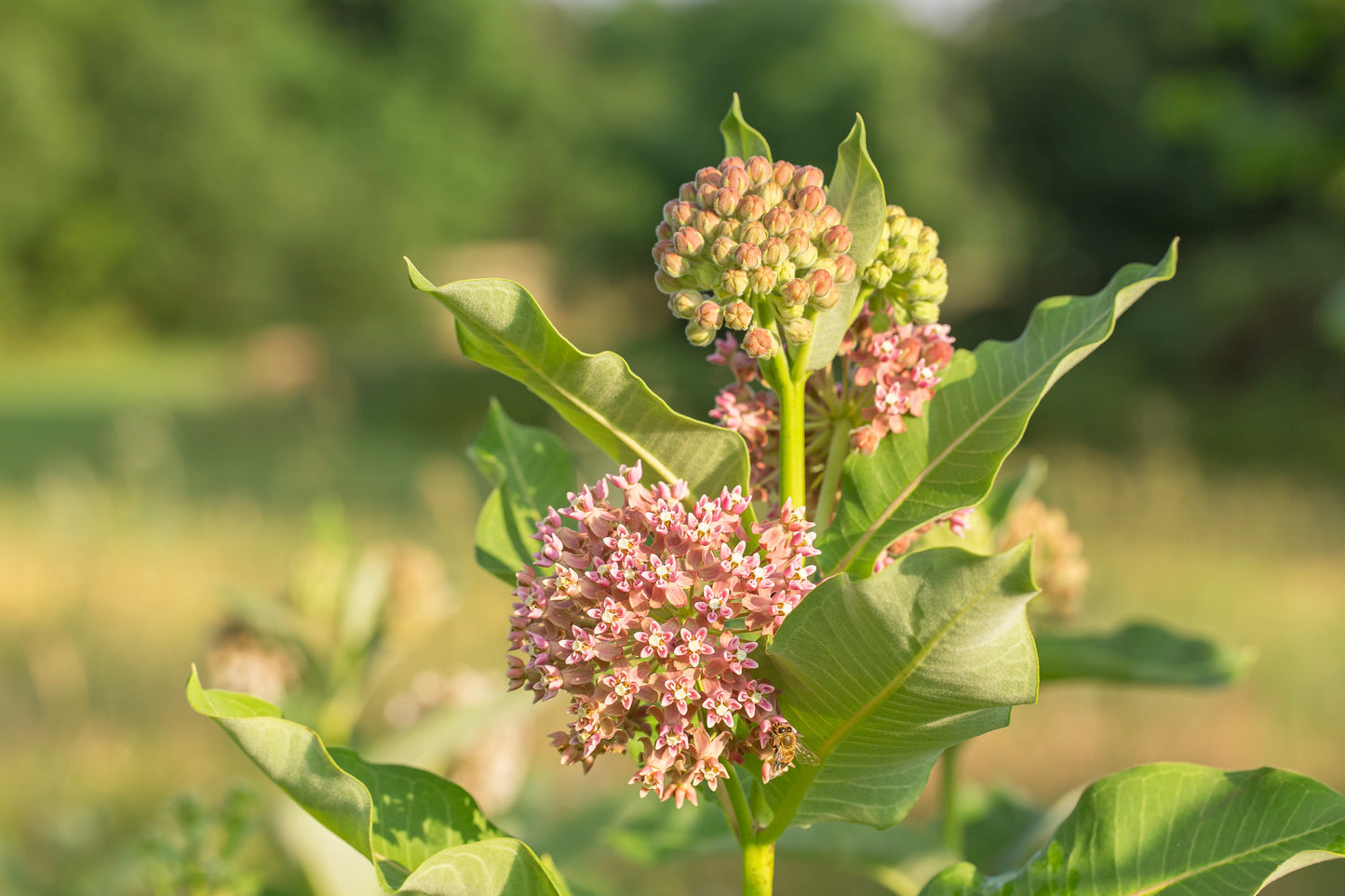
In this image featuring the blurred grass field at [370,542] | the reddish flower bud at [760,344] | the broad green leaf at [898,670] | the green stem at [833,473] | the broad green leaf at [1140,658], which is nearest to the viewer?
the broad green leaf at [898,670]

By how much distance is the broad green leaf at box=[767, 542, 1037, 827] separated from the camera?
58cm

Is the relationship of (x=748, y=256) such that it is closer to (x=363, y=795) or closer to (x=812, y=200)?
(x=812, y=200)

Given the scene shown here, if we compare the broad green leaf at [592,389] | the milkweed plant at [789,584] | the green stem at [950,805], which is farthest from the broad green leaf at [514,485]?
the green stem at [950,805]

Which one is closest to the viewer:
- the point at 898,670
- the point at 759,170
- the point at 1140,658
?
the point at 898,670

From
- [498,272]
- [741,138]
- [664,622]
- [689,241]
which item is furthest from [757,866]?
[498,272]

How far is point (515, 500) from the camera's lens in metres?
0.85

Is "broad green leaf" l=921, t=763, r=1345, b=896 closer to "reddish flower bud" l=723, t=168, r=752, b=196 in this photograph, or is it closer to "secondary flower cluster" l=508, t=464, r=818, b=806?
"secondary flower cluster" l=508, t=464, r=818, b=806

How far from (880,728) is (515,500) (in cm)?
33

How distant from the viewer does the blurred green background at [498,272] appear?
367 centimetres

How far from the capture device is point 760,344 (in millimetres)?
680

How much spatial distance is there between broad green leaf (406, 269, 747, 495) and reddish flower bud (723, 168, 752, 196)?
140 mm

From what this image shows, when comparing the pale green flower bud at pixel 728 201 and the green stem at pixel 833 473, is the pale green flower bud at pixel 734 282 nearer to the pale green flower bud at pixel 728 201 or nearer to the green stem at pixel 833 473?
the pale green flower bud at pixel 728 201

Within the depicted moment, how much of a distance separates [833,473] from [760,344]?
5.8 inches

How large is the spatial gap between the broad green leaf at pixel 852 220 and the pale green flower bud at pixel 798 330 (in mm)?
31
